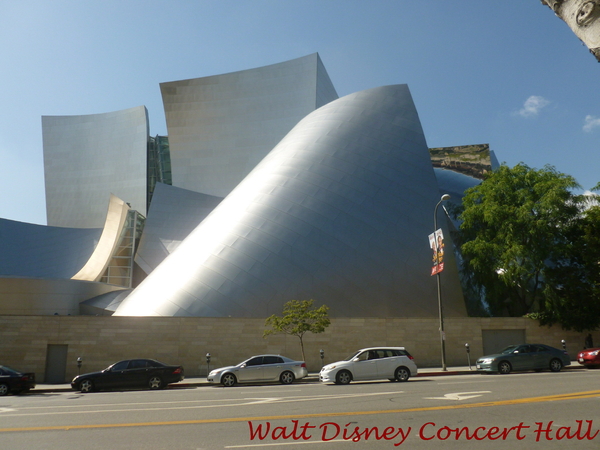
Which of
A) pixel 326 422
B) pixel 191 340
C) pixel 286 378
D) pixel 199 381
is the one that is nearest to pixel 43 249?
pixel 191 340

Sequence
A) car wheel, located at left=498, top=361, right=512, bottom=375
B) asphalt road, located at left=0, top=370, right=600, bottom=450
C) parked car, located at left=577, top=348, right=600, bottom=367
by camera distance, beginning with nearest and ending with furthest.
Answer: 1. asphalt road, located at left=0, top=370, right=600, bottom=450
2. car wheel, located at left=498, top=361, right=512, bottom=375
3. parked car, located at left=577, top=348, right=600, bottom=367

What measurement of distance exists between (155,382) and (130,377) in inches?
34.9

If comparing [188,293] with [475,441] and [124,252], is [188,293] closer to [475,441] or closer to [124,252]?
[475,441]

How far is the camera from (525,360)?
63.7 feet

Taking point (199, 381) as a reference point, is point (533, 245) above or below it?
above

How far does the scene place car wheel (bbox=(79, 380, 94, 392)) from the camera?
54.1 feet

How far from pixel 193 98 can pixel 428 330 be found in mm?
37998

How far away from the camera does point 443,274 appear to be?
86.3 feet

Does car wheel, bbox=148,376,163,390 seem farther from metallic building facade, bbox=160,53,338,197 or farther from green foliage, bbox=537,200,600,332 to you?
metallic building facade, bbox=160,53,338,197

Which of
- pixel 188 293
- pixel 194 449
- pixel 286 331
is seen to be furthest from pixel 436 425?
pixel 188 293

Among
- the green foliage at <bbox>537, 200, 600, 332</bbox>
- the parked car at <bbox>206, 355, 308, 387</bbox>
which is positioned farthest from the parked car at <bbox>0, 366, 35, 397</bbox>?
the green foliage at <bbox>537, 200, 600, 332</bbox>

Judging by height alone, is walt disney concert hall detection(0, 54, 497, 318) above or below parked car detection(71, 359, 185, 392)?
above

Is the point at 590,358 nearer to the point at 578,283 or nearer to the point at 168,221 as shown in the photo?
the point at 578,283

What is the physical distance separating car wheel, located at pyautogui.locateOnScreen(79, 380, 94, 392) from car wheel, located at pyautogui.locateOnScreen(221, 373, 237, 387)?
4531 millimetres
